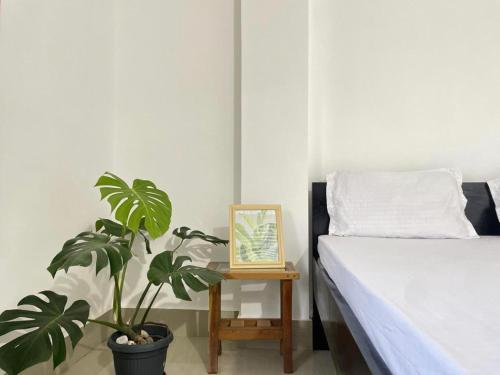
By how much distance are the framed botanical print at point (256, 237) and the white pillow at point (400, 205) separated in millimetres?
314

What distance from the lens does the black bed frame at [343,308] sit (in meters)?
0.88

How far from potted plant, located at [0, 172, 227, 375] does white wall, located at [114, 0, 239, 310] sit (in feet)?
1.98

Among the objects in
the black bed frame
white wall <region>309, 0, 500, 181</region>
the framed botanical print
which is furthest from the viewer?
white wall <region>309, 0, 500, 181</region>

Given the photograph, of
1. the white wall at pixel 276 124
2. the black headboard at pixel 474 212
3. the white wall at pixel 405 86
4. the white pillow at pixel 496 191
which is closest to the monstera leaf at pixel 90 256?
the white wall at pixel 276 124

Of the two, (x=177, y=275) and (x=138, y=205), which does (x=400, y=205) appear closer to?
(x=177, y=275)

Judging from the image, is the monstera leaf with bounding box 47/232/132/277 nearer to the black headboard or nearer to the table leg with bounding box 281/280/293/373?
the table leg with bounding box 281/280/293/373

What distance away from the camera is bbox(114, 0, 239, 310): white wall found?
2293mm

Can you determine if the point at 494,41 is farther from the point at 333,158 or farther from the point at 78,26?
the point at 78,26

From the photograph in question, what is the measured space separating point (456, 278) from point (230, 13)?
203 centimetres

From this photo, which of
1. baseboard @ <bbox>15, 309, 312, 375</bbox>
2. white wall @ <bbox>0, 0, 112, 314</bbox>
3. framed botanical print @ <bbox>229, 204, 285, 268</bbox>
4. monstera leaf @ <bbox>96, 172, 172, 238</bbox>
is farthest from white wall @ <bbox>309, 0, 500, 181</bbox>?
white wall @ <bbox>0, 0, 112, 314</bbox>

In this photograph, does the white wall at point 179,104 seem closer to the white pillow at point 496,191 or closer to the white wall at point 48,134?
the white wall at point 48,134

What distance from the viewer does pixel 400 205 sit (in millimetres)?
1917

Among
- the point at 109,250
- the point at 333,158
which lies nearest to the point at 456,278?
the point at 109,250

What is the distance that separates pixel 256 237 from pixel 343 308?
819mm
